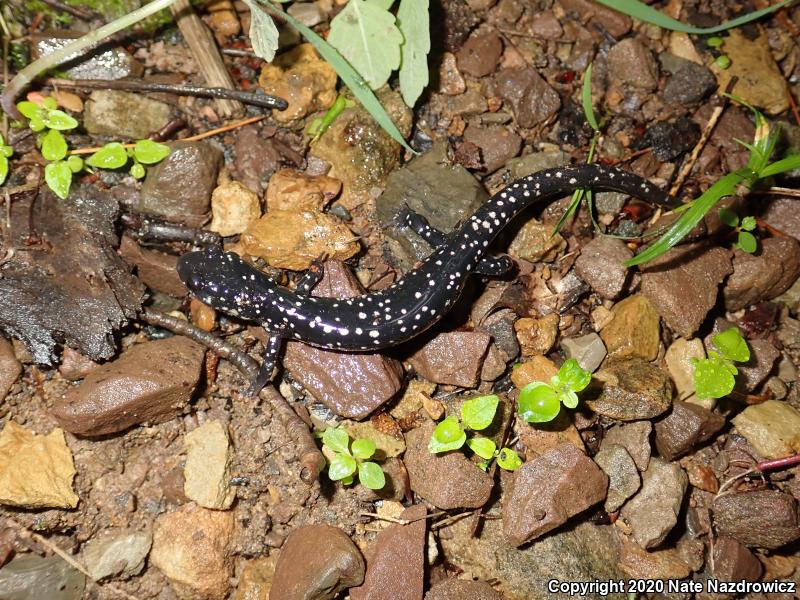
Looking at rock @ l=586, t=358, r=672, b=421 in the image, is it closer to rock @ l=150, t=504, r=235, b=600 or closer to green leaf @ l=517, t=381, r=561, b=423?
green leaf @ l=517, t=381, r=561, b=423

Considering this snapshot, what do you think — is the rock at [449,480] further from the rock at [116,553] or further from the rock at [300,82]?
the rock at [300,82]

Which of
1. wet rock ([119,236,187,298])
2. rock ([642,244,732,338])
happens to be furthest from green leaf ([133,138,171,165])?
rock ([642,244,732,338])

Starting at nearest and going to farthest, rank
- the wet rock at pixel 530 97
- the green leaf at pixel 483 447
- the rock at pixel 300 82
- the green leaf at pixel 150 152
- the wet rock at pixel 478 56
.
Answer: the green leaf at pixel 483 447, the green leaf at pixel 150 152, the rock at pixel 300 82, the wet rock at pixel 530 97, the wet rock at pixel 478 56

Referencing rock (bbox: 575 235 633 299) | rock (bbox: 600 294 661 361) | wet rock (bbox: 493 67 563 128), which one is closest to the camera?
rock (bbox: 600 294 661 361)

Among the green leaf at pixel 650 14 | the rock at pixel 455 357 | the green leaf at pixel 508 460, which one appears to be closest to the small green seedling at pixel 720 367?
the green leaf at pixel 508 460

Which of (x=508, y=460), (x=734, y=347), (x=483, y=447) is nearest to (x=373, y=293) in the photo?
(x=483, y=447)

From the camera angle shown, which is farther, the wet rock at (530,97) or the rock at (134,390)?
the wet rock at (530,97)

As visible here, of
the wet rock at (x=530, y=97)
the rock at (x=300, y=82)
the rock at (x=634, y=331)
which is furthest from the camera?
the wet rock at (x=530, y=97)
